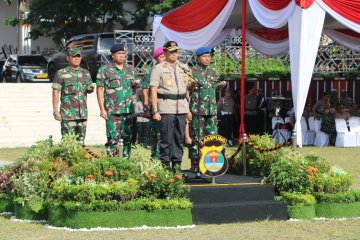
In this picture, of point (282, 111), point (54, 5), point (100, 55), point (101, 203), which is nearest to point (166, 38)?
point (282, 111)

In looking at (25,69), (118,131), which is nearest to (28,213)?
(118,131)

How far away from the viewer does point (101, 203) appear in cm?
964

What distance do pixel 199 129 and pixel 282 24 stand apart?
6.48 metres

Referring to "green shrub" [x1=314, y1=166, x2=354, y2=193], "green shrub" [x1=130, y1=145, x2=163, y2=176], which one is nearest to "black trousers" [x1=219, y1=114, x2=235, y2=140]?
"green shrub" [x1=314, y1=166, x2=354, y2=193]

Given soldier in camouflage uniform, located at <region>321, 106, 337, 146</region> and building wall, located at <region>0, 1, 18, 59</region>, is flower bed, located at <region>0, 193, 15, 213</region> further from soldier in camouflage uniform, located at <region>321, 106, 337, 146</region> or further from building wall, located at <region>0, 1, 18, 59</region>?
building wall, located at <region>0, 1, 18, 59</region>

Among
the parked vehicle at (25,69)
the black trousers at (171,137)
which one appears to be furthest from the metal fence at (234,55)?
the black trousers at (171,137)

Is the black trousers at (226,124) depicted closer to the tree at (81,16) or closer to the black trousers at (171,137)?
the black trousers at (171,137)

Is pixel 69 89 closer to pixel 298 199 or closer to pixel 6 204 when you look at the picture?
A: pixel 6 204

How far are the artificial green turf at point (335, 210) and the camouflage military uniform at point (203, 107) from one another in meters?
1.90

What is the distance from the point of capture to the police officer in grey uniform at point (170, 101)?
11094mm

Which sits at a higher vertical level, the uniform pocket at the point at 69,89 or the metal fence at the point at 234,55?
the metal fence at the point at 234,55

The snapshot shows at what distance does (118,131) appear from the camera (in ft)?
40.3

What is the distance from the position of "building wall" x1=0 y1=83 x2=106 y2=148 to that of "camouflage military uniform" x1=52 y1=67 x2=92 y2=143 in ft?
32.1

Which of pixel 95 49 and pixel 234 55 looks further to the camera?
pixel 95 49
